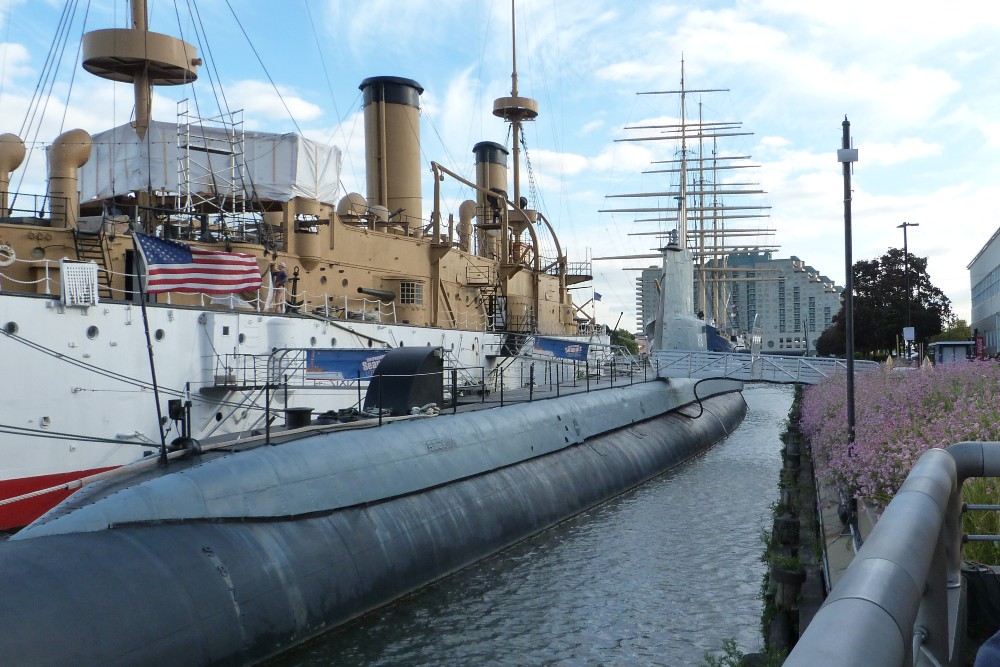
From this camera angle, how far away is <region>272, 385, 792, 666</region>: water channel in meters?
9.27

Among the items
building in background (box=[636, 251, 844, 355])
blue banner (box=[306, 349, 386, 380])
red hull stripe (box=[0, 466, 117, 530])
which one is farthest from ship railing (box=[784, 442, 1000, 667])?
building in background (box=[636, 251, 844, 355])

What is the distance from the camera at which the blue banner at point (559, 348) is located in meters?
24.7

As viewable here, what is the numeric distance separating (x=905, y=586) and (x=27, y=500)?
13928 millimetres

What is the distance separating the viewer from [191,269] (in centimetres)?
1467

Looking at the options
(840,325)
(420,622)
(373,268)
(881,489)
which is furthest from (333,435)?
(840,325)

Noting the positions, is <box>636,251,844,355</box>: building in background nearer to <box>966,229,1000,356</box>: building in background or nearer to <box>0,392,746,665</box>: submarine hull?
<box>966,229,1000,356</box>: building in background

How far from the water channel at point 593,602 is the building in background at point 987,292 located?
30.9m

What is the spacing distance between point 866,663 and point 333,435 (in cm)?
1027

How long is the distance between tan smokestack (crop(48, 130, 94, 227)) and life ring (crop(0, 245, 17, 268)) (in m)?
1.79

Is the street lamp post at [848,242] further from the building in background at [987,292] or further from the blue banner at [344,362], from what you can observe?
the building in background at [987,292]

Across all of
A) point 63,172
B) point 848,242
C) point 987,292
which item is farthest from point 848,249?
point 987,292

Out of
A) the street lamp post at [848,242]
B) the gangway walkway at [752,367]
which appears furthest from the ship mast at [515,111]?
the street lamp post at [848,242]

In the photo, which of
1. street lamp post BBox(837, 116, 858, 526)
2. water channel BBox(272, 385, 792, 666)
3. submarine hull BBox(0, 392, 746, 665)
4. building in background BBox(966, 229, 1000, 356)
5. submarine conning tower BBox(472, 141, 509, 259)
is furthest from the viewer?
building in background BBox(966, 229, 1000, 356)

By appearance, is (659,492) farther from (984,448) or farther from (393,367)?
(984,448)
